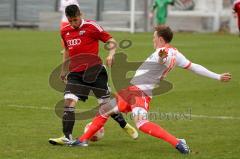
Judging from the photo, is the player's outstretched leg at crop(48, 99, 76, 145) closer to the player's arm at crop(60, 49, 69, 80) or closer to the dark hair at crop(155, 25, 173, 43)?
the player's arm at crop(60, 49, 69, 80)

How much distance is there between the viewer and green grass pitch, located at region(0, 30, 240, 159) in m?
9.77

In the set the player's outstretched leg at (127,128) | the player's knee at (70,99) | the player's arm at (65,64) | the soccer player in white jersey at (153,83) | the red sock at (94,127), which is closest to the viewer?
the soccer player in white jersey at (153,83)

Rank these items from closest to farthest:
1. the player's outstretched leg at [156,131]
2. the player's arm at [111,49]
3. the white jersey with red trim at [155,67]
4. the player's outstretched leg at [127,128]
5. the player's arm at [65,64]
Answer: the player's outstretched leg at [156,131], the white jersey with red trim at [155,67], the player's arm at [111,49], the player's outstretched leg at [127,128], the player's arm at [65,64]

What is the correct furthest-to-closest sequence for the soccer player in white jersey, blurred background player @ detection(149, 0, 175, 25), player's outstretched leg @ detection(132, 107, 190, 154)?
blurred background player @ detection(149, 0, 175, 25), the soccer player in white jersey, player's outstretched leg @ detection(132, 107, 190, 154)

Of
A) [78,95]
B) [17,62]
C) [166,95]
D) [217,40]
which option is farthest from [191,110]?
[217,40]

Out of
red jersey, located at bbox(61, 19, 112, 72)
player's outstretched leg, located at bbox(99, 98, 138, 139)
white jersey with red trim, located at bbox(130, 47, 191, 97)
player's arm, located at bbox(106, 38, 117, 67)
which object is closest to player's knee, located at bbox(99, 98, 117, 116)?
player's outstretched leg, located at bbox(99, 98, 138, 139)

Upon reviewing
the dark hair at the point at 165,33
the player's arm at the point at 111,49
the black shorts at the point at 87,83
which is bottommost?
the black shorts at the point at 87,83

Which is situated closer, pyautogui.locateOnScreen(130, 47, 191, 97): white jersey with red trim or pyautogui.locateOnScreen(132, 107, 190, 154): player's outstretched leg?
pyautogui.locateOnScreen(132, 107, 190, 154): player's outstretched leg

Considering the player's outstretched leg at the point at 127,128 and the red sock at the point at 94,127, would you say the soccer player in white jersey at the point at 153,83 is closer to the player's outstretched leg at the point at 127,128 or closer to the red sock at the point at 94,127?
the red sock at the point at 94,127

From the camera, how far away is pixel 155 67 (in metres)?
9.91

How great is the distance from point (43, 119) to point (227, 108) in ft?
11.4

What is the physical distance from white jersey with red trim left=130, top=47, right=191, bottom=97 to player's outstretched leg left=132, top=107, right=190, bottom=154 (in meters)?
0.33

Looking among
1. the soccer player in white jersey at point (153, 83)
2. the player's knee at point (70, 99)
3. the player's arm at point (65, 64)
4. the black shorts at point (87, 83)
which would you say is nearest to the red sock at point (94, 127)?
the soccer player in white jersey at point (153, 83)

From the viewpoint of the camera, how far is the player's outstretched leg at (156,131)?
951 cm
